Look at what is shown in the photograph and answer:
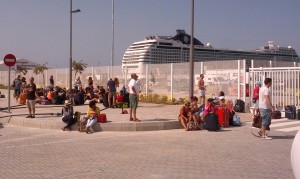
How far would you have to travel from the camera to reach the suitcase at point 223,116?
1379 cm

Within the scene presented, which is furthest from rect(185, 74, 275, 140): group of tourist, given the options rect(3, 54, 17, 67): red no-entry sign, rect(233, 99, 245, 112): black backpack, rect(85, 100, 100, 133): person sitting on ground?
rect(3, 54, 17, 67): red no-entry sign

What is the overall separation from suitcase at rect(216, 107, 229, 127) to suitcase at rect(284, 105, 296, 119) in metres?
3.87

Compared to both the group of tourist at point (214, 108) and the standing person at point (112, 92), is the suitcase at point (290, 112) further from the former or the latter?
the standing person at point (112, 92)

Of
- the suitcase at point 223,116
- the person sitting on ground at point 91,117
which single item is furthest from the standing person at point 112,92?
the suitcase at point 223,116

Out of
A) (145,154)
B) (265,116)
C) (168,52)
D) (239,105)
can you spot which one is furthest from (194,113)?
(168,52)

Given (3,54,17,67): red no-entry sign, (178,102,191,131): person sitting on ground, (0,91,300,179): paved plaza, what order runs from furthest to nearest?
(3,54,17,67): red no-entry sign
(178,102,191,131): person sitting on ground
(0,91,300,179): paved plaza

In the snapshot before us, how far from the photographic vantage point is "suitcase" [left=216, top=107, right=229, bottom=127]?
45.2 feet

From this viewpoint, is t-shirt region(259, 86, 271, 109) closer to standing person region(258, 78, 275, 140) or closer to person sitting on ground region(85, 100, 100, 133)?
standing person region(258, 78, 275, 140)

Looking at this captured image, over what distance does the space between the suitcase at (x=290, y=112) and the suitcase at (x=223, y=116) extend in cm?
387

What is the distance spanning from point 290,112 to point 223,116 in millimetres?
4139

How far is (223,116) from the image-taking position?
13828mm

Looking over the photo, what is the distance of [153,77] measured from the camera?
1038 inches

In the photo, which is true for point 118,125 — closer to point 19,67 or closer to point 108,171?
point 108,171

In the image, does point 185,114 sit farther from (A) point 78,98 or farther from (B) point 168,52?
(B) point 168,52
